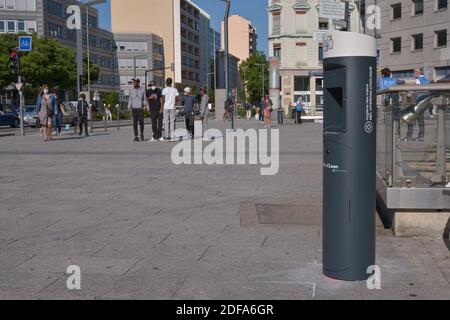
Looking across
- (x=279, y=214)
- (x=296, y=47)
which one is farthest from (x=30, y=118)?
(x=279, y=214)

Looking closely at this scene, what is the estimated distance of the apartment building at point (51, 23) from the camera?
81556 millimetres

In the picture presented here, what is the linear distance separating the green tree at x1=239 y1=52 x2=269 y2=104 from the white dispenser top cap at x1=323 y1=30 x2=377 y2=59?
93.6 m

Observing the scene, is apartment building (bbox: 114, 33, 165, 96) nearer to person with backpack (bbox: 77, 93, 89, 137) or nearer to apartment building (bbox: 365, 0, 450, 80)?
apartment building (bbox: 365, 0, 450, 80)

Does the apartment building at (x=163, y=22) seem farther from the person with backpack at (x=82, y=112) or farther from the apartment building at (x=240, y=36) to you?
the person with backpack at (x=82, y=112)

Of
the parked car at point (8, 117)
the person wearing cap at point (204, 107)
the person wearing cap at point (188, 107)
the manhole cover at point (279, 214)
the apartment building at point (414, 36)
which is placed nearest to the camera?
the manhole cover at point (279, 214)

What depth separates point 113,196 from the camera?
830 centimetres

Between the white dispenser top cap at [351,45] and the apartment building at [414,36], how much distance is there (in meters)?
41.2

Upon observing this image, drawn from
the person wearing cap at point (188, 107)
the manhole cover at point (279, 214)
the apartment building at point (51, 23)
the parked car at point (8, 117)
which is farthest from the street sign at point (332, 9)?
the apartment building at point (51, 23)

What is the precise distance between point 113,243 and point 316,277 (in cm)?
203

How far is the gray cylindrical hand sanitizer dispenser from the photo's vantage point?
164 inches

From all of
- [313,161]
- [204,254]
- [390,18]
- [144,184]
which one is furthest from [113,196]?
[390,18]

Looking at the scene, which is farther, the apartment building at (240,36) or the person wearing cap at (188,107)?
the apartment building at (240,36)

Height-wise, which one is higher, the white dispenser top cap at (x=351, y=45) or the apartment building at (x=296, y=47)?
the apartment building at (x=296, y=47)

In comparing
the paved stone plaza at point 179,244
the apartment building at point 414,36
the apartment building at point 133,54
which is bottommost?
the paved stone plaza at point 179,244
